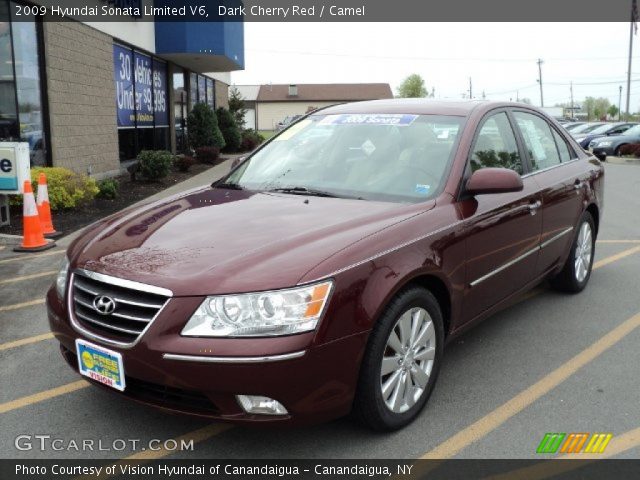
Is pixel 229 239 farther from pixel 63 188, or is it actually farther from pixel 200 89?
pixel 200 89

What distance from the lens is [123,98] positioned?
15.4m

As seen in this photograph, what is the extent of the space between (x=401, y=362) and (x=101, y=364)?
56.4 inches

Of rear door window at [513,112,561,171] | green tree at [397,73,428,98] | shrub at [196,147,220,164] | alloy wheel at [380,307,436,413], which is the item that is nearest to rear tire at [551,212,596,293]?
rear door window at [513,112,561,171]

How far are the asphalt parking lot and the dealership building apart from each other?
21.3 feet

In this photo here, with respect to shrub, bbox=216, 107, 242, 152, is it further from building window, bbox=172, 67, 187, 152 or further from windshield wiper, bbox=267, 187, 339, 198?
windshield wiper, bbox=267, 187, 339, 198

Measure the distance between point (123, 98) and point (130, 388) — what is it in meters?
13.9

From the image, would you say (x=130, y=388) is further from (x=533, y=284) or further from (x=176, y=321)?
(x=533, y=284)

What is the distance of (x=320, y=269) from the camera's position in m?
2.72

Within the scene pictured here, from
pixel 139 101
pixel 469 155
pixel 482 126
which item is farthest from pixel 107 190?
pixel 469 155

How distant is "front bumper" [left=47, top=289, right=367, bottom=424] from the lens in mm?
2562

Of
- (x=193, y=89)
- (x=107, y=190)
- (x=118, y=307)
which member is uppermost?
(x=193, y=89)

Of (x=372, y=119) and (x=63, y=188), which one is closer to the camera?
(x=372, y=119)

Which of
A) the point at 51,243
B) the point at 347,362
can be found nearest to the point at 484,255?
the point at 347,362

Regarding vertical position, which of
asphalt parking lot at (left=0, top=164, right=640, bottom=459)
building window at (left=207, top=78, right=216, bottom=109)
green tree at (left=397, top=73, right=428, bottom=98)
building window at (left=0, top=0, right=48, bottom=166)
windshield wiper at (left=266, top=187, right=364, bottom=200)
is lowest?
asphalt parking lot at (left=0, top=164, right=640, bottom=459)
